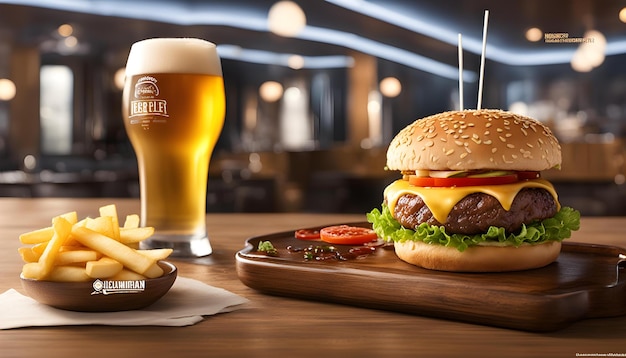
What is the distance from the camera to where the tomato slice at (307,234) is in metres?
1.52

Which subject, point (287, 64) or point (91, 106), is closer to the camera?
point (91, 106)

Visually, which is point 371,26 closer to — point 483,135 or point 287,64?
point 287,64

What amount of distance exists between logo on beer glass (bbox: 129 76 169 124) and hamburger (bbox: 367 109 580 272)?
0.50 m

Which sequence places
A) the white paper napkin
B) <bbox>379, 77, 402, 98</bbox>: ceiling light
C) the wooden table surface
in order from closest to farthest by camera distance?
the wooden table surface, the white paper napkin, <bbox>379, 77, 402, 98</bbox>: ceiling light

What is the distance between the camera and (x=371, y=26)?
10359 millimetres

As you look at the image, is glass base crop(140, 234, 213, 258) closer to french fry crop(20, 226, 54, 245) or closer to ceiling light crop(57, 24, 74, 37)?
french fry crop(20, 226, 54, 245)

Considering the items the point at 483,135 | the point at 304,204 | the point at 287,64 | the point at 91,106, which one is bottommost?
the point at 304,204

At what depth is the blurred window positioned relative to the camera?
36.0ft

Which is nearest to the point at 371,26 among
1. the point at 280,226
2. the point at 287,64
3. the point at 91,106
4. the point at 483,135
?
the point at 287,64

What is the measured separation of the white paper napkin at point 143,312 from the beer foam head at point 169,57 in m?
0.55

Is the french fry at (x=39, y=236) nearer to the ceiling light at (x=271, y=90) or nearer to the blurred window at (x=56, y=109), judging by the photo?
the blurred window at (x=56, y=109)

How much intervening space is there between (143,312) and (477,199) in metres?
0.66

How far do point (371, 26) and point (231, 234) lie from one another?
8.98 m

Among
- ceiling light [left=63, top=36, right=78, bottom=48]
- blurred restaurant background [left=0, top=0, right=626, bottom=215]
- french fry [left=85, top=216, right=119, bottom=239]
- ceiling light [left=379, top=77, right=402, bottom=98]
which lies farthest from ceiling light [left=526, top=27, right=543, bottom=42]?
french fry [left=85, top=216, right=119, bottom=239]
